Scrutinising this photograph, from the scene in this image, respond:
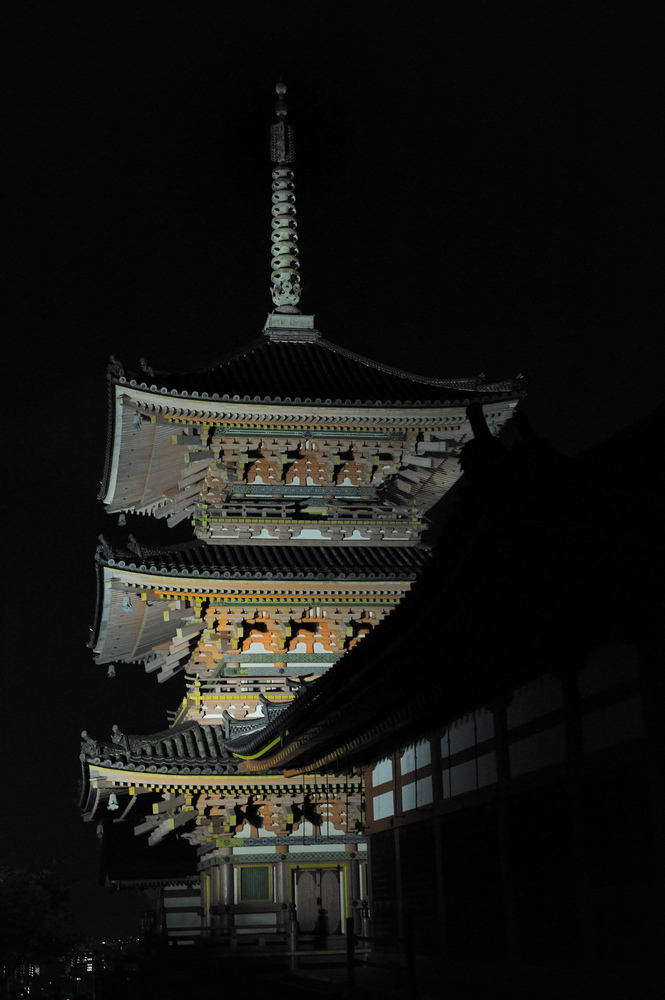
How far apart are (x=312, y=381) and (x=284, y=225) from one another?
7.08m

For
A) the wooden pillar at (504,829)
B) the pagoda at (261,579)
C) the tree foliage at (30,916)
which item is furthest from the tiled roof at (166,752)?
the tree foliage at (30,916)

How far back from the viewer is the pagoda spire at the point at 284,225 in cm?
3192

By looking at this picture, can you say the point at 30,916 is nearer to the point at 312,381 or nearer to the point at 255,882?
the point at 255,882

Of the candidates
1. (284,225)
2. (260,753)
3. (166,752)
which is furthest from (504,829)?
(284,225)

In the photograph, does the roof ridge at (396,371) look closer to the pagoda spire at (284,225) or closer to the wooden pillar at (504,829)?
the pagoda spire at (284,225)

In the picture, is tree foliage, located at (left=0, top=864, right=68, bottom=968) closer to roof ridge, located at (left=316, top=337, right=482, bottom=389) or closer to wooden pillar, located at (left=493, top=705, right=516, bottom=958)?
roof ridge, located at (left=316, top=337, right=482, bottom=389)

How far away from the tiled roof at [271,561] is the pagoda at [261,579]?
0.05 metres

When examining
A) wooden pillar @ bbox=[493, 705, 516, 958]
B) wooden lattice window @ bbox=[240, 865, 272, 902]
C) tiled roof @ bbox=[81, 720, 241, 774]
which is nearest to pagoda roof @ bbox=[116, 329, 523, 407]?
tiled roof @ bbox=[81, 720, 241, 774]

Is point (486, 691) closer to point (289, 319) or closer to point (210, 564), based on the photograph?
point (210, 564)

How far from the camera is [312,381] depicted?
A: 28.1 m

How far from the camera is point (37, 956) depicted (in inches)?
2554

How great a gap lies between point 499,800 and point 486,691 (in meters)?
1.18

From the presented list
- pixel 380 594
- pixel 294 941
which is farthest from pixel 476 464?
pixel 380 594

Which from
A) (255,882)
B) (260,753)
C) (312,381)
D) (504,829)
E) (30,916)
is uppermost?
(312,381)
